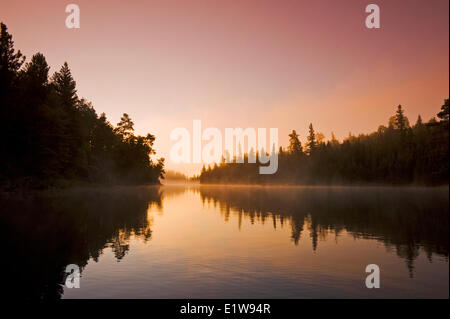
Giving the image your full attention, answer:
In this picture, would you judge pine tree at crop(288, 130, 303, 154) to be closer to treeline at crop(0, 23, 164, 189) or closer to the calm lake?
treeline at crop(0, 23, 164, 189)

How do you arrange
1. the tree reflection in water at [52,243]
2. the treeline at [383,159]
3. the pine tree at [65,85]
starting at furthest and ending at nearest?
1. the treeline at [383,159]
2. the pine tree at [65,85]
3. the tree reflection in water at [52,243]

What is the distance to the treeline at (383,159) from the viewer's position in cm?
9988

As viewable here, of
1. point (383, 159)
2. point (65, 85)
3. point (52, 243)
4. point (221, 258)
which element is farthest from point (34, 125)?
point (383, 159)

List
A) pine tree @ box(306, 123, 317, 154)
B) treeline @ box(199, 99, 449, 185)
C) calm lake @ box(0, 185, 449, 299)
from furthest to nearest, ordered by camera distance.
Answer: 1. pine tree @ box(306, 123, 317, 154)
2. treeline @ box(199, 99, 449, 185)
3. calm lake @ box(0, 185, 449, 299)

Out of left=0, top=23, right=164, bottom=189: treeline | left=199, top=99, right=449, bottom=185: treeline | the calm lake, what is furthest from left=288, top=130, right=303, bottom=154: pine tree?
the calm lake

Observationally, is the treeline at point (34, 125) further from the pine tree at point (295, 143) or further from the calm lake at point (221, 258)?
the pine tree at point (295, 143)

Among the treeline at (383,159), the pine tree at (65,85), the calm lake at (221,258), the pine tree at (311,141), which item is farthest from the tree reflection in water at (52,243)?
the pine tree at (311,141)

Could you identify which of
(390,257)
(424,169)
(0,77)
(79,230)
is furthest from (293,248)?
(424,169)

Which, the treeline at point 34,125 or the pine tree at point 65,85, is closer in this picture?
the treeline at point 34,125

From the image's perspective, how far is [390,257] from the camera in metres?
17.6

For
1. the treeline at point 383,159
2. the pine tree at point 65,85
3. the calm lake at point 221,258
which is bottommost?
the calm lake at point 221,258

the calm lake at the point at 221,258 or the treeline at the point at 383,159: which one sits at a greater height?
the treeline at the point at 383,159

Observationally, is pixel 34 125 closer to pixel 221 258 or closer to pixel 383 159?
pixel 221 258

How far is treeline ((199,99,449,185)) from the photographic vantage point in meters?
99.9
